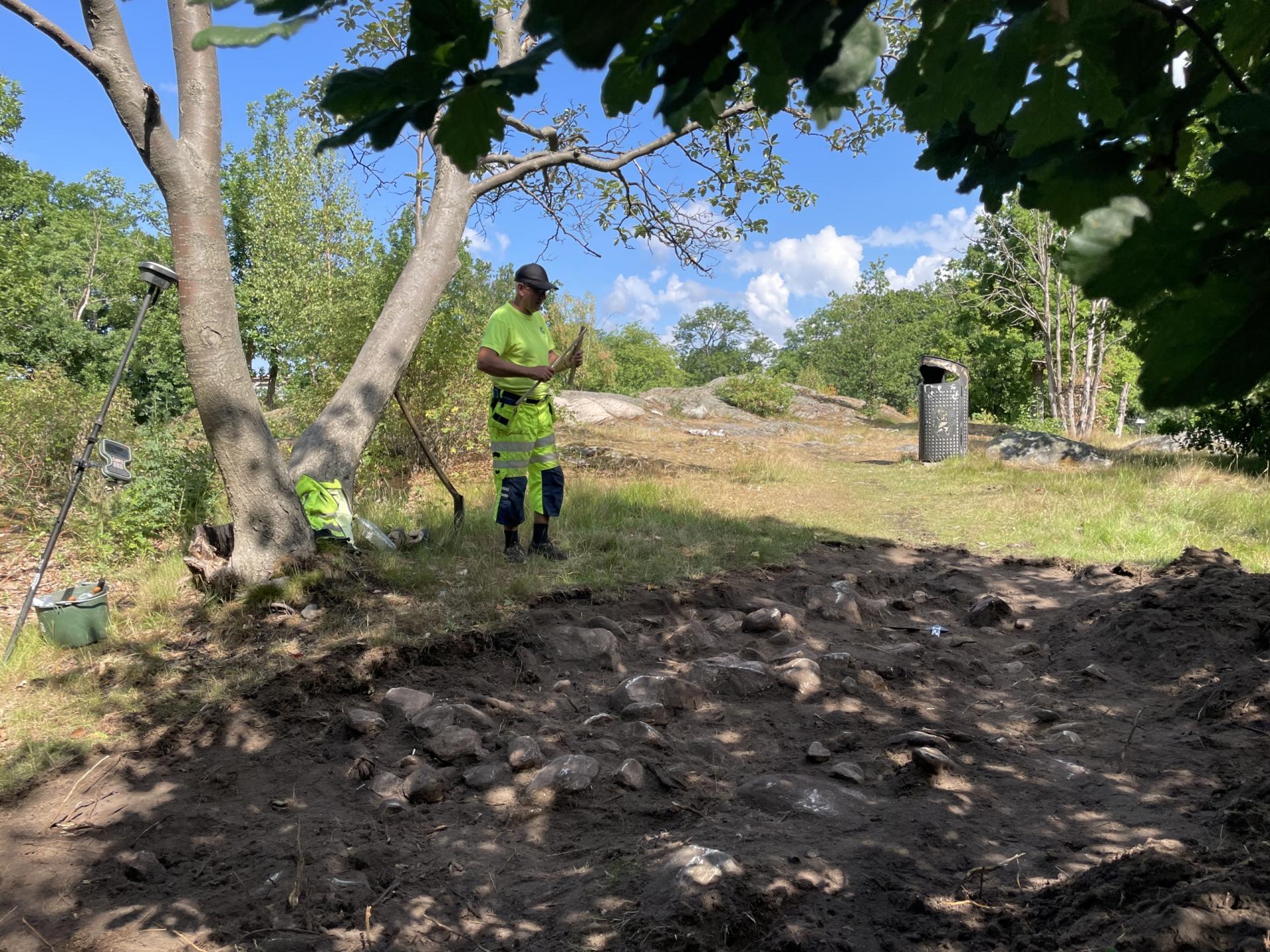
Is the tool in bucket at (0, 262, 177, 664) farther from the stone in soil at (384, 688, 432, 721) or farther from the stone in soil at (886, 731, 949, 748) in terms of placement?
the stone in soil at (886, 731, 949, 748)

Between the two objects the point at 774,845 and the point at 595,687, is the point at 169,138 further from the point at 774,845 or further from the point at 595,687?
the point at 774,845

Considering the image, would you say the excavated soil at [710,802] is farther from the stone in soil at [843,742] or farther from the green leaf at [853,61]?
the green leaf at [853,61]

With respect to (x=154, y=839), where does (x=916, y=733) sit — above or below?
above

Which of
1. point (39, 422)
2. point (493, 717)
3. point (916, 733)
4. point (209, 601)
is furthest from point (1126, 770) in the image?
point (39, 422)

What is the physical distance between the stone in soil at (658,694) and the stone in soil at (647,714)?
0.04m

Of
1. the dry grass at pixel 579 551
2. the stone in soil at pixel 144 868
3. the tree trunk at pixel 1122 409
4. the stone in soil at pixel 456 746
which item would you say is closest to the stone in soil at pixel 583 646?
the dry grass at pixel 579 551

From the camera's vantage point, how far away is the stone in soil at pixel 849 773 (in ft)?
10.5

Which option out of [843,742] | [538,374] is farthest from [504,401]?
[843,742]

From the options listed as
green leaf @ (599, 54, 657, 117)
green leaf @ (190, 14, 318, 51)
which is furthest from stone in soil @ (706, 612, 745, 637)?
green leaf @ (190, 14, 318, 51)

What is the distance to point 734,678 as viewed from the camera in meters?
4.15

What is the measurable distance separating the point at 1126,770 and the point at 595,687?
2.31 m

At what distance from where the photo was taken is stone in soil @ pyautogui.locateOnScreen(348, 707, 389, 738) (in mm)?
3611

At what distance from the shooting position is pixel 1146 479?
9938 millimetres

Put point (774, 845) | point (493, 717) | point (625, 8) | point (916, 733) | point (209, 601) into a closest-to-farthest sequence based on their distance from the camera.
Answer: point (625, 8) < point (774, 845) < point (916, 733) < point (493, 717) < point (209, 601)
